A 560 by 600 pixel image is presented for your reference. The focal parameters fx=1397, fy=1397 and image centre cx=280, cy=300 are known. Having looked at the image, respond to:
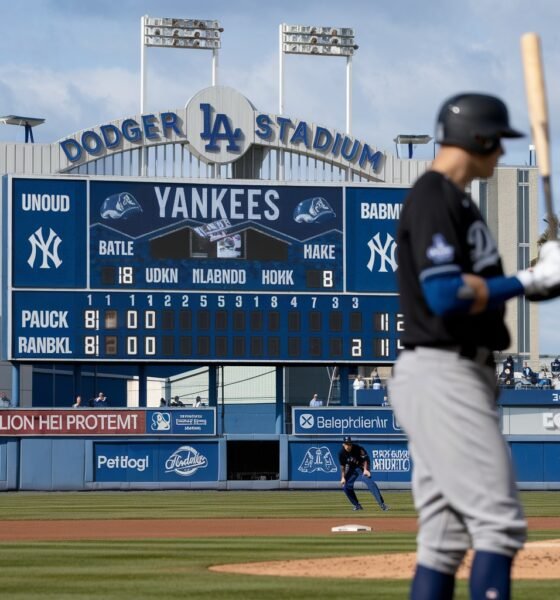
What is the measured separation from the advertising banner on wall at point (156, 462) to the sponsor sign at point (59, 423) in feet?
1.54

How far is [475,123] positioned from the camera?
4754mm

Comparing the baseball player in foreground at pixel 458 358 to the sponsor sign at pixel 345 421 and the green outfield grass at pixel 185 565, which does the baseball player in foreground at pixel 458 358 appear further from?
the sponsor sign at pixel 345 421

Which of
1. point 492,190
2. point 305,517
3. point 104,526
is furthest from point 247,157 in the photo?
point 492,190

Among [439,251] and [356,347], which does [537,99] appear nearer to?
[439,251]

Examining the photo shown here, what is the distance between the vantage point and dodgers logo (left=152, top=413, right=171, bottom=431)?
37.6 metres

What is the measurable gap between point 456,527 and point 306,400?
4764 centimetres

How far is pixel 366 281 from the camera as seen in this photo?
34781 millimetres

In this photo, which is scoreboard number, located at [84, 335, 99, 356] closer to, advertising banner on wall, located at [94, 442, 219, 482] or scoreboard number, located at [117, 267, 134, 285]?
scoreboard number, located at [117, 267, 134, 285]

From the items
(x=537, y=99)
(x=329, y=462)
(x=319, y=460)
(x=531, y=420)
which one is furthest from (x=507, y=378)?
(x=537, y=99)

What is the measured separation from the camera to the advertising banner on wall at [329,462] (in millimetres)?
37844

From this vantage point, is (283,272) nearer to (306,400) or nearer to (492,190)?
(306,400)

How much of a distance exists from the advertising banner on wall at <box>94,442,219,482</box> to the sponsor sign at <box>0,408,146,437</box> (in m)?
0.47

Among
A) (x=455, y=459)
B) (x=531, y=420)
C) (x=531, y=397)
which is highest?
(x=455, y=459)

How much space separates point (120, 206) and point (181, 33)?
8.10 metres
